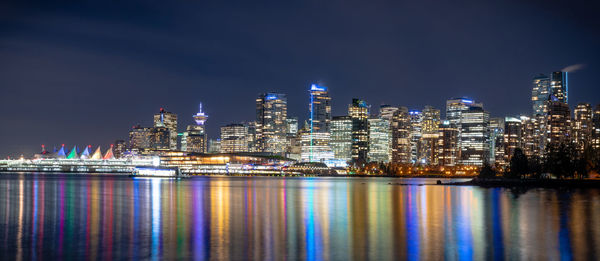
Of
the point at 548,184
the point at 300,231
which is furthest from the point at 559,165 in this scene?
the point at 300,231

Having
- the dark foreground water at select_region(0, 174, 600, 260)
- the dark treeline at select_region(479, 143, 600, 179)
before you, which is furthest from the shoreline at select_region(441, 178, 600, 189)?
the dark foreground water at select_region(0, 174, 600, 260)

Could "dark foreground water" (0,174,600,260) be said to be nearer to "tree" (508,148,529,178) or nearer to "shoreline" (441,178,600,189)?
"shoreline" (441,178,600,189)

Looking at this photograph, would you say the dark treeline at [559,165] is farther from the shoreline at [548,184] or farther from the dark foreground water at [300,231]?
the dark foreground water at [300,231]

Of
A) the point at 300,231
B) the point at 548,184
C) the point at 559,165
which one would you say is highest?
the point at 559,165

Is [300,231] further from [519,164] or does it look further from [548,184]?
[519,164]

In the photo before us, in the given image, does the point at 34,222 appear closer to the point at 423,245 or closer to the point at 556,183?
the point at 423,245

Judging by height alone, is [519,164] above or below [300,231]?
above

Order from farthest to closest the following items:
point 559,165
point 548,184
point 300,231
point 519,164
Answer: point 519,164, point 559,165, point 548,184, point 300,231

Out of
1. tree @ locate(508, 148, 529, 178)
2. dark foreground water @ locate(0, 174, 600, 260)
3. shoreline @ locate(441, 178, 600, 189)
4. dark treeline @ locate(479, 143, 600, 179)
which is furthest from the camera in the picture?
tree @ locate(508, 148, 529, 178)

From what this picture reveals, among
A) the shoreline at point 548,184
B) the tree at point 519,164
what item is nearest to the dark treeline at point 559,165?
the tree at point 519,164

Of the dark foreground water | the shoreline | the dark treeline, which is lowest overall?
the shoreline

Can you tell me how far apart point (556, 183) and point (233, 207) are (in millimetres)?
68531

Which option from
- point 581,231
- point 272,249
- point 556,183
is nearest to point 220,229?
point 272,249

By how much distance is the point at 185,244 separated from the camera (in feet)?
101
